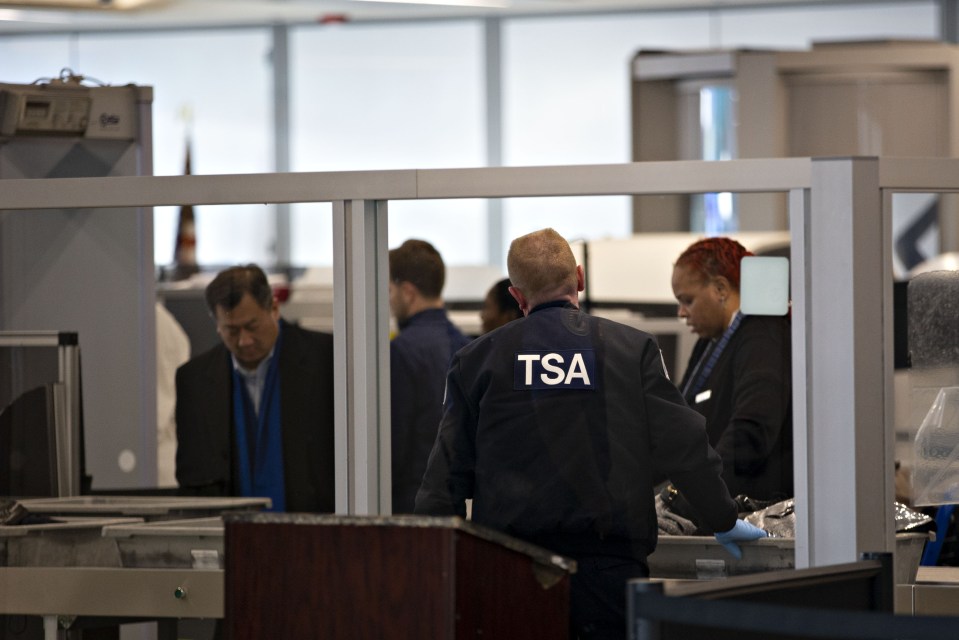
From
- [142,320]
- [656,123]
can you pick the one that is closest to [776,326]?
[142,320]

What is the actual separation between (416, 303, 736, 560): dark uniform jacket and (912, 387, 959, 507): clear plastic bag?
1.42ft

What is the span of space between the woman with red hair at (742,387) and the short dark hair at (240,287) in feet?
3.15

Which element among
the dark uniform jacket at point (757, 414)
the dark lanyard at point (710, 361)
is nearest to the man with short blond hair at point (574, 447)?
the dark uniform jacket at point (757, 414)

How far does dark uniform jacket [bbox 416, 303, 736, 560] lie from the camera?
215cm

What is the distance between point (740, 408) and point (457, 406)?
0.54m

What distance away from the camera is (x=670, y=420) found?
7.18ft

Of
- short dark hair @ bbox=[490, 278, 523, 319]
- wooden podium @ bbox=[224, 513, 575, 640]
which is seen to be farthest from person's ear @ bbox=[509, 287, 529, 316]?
wooden podium @ bbox=[224, 513, 575, 640]

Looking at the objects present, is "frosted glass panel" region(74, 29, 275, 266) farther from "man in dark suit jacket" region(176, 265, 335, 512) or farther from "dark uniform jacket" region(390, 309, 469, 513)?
"dark uniform jacket" region(390, 309, 469, 513)

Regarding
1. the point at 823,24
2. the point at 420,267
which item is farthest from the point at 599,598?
the point at 823,24

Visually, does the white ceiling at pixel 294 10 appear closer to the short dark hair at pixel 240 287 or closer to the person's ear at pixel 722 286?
the short dark hair at pixel 240 287

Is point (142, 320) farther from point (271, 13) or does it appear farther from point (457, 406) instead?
point (271, 13)

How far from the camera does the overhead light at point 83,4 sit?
7.57 metres

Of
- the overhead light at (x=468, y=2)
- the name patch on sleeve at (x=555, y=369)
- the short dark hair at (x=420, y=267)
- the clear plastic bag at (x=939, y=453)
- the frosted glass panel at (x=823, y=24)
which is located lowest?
Answer: the clear plastic bag at (x=939, y=453)

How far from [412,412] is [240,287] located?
0.64m
